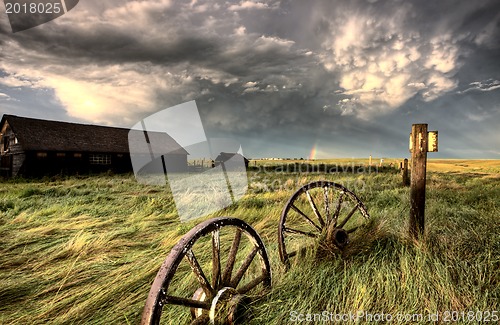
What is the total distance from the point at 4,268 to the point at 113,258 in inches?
57.4

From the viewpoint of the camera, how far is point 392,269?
3168mm

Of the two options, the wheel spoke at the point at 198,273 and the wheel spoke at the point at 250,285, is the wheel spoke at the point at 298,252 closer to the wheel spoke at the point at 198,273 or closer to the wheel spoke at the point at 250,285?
the wheel spoke at the point at 250,285

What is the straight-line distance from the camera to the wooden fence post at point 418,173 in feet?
14.1

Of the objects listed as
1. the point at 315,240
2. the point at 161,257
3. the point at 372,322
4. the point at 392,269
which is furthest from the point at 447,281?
the point at 161,257

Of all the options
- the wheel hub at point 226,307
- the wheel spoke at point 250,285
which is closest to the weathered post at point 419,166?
the wheel spoke at point 250,285

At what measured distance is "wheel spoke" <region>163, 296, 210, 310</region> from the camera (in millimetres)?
1696

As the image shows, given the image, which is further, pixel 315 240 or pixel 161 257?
pixel 161 257

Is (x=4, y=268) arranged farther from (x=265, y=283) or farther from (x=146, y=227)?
(x=265, y=283)

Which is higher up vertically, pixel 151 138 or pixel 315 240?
pixel 151 138

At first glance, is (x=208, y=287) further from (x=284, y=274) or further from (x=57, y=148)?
(x=57, y=148)

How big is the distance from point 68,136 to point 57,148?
236 centimetres

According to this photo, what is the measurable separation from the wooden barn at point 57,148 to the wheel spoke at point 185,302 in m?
25.0

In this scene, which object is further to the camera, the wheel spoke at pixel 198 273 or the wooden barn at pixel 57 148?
the wooden barn at pixel 57 148

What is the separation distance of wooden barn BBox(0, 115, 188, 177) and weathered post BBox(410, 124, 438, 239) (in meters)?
25.3
